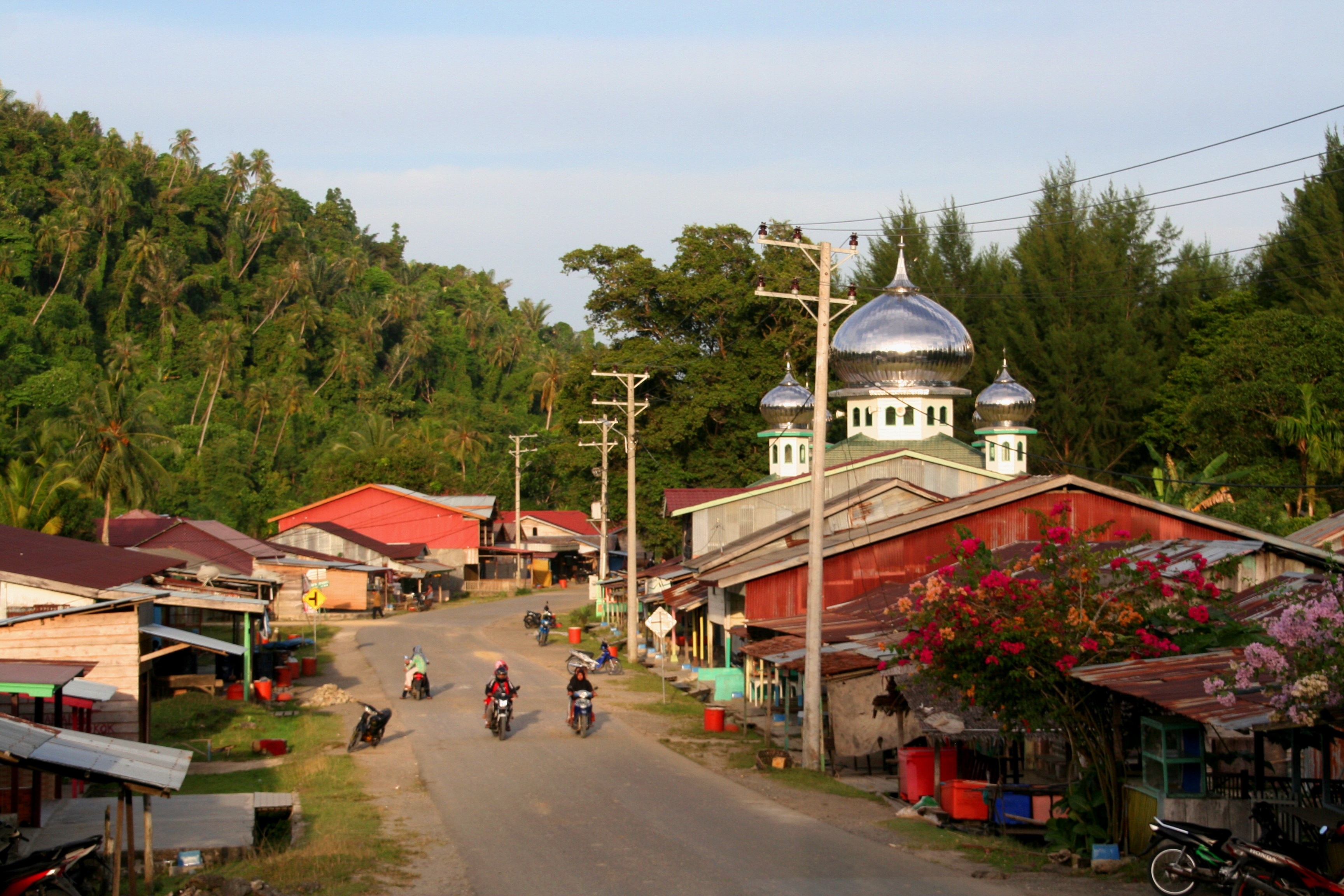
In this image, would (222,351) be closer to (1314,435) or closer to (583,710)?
(1314,435)

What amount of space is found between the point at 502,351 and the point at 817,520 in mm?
91264

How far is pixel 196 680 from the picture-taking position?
28031 mm

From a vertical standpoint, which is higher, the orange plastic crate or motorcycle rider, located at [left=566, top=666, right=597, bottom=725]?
motorcycle rider, located at [left=566, top=666, right=597, bottom=725]

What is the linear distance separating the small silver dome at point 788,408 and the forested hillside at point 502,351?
738cm

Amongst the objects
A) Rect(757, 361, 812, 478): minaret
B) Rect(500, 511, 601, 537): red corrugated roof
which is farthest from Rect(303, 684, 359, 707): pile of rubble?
Rect(500, 511, 601, 537): red corrugated roof

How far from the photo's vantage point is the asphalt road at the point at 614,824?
12.1m

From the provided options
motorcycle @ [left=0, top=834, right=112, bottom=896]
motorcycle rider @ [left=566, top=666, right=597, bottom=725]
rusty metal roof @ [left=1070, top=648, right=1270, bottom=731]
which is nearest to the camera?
motorcycle @ [left=0, top=834, right=112, bottom=896]

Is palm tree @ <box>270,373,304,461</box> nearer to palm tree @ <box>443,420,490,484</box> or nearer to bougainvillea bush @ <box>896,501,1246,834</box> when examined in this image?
palm tree @ <box>443,420,490,484</box>

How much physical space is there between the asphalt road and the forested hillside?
25.6m

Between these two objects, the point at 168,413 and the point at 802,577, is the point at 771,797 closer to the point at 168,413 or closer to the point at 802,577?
the point at 802,577

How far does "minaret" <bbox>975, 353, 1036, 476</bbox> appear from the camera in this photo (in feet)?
150

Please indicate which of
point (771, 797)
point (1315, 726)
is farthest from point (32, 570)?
point (1315, 726)

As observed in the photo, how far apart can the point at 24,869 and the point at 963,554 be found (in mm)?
9951

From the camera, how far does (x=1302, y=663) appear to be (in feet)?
33.7
